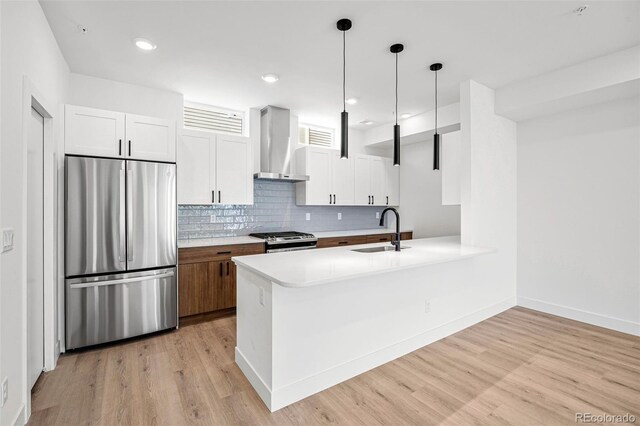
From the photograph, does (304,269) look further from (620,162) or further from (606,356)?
(620,162)

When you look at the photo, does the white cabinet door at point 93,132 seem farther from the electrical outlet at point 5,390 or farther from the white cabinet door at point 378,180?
the white cabinet door at point 378,180

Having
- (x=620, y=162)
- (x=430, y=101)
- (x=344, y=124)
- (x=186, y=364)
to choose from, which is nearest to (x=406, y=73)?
(x=430, y=101)

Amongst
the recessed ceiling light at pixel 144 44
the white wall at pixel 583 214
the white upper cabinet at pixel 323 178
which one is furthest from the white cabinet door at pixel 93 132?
the white wall at pixel 583 214

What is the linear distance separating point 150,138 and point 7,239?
1.75 metres

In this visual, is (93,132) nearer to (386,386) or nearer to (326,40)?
(326,40)

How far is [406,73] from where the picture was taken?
3396mm

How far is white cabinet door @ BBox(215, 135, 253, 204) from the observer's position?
398cm

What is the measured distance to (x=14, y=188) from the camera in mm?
1812

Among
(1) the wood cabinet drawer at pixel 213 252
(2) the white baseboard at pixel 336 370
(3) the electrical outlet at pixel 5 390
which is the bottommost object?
(2) the white baseboard at pixel 336 370

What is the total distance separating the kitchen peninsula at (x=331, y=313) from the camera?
2086 millimetres

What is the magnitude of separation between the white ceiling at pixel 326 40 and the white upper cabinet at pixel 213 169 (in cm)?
62

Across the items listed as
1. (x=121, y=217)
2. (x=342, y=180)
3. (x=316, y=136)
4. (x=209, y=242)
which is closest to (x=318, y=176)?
(x=342, y=180)

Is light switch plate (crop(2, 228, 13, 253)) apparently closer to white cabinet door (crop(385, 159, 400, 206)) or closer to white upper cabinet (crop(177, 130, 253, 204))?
white upper cabinet (crop(177, 130, 253, 204))

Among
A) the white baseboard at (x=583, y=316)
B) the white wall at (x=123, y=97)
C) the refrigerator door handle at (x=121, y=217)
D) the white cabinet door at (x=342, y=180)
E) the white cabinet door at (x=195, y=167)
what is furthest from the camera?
the white cabinet door at (x=342, y=180)
